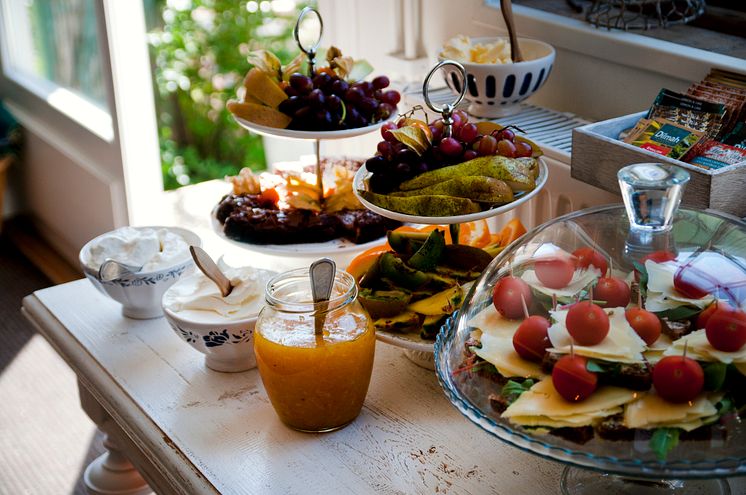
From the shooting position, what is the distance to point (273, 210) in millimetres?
1276

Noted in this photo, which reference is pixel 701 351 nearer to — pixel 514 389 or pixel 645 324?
pixel 645 324

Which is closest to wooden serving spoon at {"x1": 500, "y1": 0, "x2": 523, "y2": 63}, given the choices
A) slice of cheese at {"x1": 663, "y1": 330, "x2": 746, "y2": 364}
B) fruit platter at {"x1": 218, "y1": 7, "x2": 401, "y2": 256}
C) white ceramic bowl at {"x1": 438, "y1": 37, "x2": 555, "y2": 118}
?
white ceramic bowl at {"x1": 438, "y1": 37, "x2": 555, "y2": 118}

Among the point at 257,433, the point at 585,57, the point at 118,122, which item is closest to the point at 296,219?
the point at 257,433

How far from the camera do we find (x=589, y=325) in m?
0.75

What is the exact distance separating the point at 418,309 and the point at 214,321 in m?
0.24

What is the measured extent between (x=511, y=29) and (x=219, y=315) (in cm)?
65

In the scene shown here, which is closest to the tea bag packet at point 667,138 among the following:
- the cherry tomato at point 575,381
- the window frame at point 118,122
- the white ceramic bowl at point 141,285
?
the cherry tomato at point 575,381

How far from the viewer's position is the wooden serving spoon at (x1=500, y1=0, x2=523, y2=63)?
4.46 ft

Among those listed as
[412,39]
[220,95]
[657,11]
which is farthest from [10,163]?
[657,11]

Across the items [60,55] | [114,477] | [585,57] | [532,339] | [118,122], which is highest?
[585,57]

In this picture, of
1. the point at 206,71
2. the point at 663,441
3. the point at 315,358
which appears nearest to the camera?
the point at 663,441

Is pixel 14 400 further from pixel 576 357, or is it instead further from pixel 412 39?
pixel 576 357

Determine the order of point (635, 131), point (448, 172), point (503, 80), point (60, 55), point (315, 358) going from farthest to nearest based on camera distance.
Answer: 1. point (60, 55)
2. point (503, 80)
3. point (635, 131)
4. point (448, 172)
5. point (315, 358)

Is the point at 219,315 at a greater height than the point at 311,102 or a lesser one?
lesser
